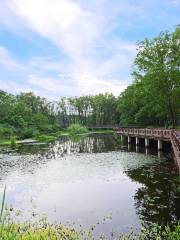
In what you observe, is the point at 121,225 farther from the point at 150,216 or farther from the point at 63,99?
the point at 63,99

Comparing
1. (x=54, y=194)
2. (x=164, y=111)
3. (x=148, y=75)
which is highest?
(x=148, y=75)

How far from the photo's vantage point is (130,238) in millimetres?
12383

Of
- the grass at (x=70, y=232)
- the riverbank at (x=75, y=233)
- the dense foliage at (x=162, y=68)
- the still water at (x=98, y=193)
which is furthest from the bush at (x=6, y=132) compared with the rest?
the riverbank at (x=75, y=233)

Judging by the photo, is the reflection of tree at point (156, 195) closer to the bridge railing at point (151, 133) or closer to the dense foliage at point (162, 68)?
the bridge railing at point (151, 133)

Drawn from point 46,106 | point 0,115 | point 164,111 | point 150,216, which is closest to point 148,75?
point 164,111

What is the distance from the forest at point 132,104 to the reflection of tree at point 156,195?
28.3 m

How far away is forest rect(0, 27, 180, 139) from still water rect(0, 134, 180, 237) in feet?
82.0

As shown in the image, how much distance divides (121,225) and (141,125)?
7715cm

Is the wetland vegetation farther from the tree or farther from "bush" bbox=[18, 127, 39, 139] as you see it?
"bush" bbox=[18, 127, 39, 139]

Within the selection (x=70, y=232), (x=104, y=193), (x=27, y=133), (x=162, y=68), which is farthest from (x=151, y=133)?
(x=27, y=133)

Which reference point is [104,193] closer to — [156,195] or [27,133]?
[156,195]

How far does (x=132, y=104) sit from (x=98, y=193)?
225 ft

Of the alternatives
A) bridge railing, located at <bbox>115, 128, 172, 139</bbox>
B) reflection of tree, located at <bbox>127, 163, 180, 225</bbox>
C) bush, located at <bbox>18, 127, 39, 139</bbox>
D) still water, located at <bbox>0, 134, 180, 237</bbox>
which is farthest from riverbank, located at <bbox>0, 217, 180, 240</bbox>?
bush, located at <bbox>18, 127, 39, 139</bbox>

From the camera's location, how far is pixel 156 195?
62.6 ft
